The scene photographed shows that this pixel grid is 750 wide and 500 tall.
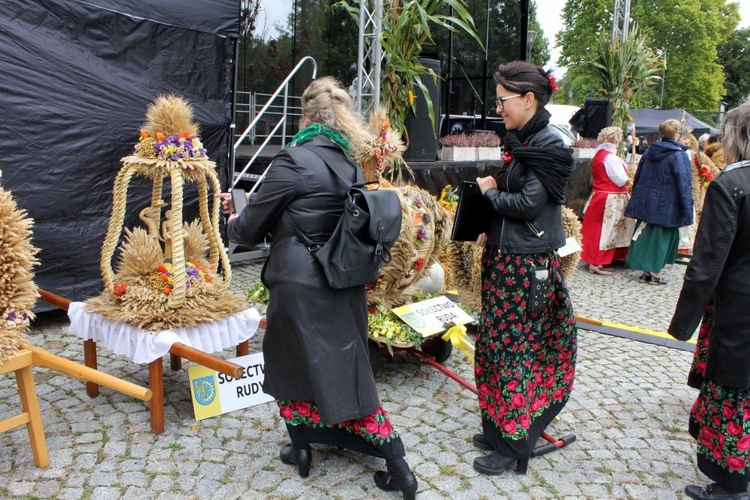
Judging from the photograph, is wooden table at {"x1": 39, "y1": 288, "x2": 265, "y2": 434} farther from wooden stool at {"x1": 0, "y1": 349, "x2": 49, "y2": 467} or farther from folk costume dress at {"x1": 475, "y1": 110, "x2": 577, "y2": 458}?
folk costume dress at {"x1": 475, "y1": 110, "x2": 577, "y2": 458}

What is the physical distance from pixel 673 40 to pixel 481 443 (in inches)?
1418

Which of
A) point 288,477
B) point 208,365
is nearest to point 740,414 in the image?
point 288,477

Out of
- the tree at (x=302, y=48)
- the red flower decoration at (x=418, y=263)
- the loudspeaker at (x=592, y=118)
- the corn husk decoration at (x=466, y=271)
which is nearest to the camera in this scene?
the red flower decoration at (x=418, y=263)

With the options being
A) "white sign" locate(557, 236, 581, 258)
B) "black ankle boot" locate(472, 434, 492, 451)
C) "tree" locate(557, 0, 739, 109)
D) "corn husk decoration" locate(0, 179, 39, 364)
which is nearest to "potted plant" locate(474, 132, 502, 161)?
"white sign" locate(557, 236, 581, 258)

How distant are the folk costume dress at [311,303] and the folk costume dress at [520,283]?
1.81 ft

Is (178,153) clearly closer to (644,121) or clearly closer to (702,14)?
(644,121)

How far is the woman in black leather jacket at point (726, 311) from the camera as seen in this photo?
2518 mm

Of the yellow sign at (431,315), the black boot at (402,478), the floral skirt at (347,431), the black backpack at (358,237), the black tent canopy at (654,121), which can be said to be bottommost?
the black boot at (402,478)

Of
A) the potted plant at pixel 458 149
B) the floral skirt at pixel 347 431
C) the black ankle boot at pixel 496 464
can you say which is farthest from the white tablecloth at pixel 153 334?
the potted plant at pixel 458 149

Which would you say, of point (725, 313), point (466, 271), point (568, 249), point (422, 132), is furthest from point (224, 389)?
point (422, 132)

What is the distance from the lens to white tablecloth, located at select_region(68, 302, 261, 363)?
3.06 m

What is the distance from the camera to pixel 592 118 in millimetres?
11320

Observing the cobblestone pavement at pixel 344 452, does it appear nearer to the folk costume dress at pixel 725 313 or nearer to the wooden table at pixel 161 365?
the wooden table at pixel 161 365

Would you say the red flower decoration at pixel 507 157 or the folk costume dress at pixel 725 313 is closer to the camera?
the folk costume dress at pixel 725 313
